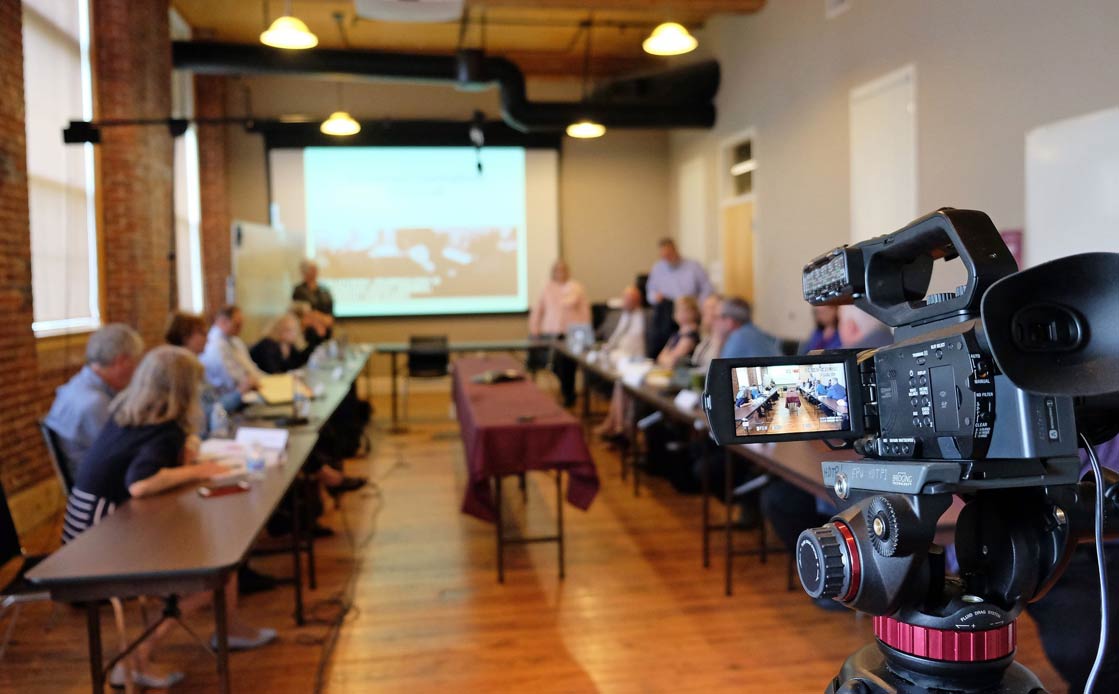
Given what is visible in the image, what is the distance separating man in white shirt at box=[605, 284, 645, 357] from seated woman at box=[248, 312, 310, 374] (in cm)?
250

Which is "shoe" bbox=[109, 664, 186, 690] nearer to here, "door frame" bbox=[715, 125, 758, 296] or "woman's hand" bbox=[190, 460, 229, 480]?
"woman's hand" bbox=[190, 460, 229, 480]

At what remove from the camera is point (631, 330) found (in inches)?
278

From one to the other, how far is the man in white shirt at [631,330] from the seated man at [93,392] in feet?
13.5

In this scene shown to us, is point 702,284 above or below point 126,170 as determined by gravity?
below

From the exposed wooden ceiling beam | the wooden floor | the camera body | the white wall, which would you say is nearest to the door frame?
the white wall

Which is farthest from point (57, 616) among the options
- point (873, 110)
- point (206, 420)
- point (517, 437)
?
point (873, 110)

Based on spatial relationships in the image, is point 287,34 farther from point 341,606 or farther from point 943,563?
point 943,563

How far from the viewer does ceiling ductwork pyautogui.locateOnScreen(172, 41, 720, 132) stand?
24.7 ft

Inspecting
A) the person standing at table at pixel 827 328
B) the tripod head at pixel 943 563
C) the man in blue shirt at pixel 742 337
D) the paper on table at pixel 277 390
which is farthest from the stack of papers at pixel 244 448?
the person standing at table at pixel 827 328

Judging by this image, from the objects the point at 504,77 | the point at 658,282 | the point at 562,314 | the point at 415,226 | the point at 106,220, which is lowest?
the point at 562,314

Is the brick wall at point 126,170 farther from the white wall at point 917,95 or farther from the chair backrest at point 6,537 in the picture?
the white wall at point 917,95

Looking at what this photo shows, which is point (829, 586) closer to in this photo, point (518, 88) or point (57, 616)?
point (57, 616)

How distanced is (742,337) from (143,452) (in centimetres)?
280

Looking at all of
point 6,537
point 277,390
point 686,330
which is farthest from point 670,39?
point 6,537
